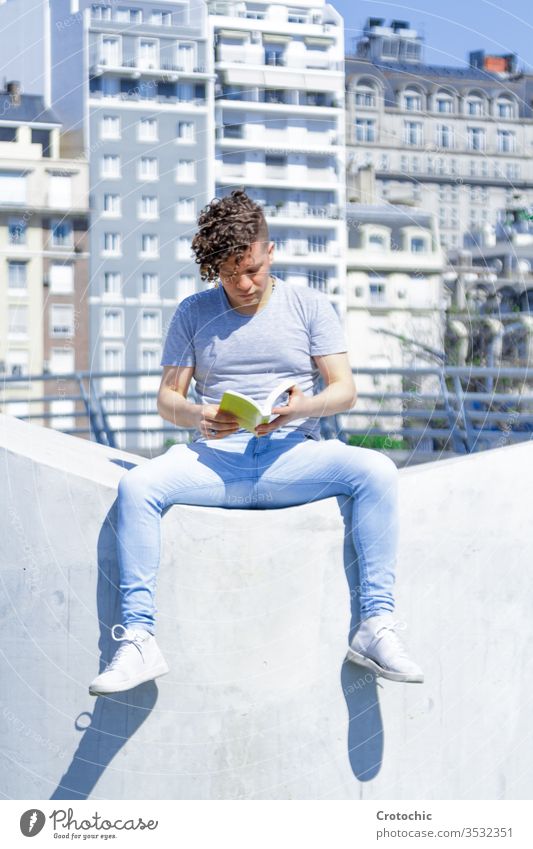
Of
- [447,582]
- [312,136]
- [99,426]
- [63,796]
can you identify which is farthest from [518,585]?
[99,426]

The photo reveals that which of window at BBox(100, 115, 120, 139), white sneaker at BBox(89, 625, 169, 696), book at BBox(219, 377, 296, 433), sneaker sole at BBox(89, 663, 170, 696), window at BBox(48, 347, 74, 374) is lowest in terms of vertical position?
window at BBox(48, 347, 74, 374)

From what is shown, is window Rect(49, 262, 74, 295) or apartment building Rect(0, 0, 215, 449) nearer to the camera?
apartment building Rect(0, 0, 215, 449)

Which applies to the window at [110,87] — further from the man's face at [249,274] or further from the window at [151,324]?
the window at [151,324]

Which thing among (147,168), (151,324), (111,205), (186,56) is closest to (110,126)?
(111,205)

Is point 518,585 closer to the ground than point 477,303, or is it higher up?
closer to the ground

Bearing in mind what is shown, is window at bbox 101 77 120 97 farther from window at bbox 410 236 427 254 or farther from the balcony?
window at bbox 410 236 427 254

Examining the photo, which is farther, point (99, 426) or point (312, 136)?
point (99, 426)

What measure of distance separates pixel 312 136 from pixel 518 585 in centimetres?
498

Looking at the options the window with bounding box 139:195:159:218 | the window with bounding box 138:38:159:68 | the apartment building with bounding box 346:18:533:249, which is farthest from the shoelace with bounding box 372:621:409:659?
the window with bounding box 139:195:159:218

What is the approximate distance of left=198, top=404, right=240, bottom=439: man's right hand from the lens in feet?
7.98

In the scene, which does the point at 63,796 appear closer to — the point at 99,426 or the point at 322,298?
the point at 322,298

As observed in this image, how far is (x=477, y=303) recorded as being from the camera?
849 cm

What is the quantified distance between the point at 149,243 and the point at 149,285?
1271 millimetres
